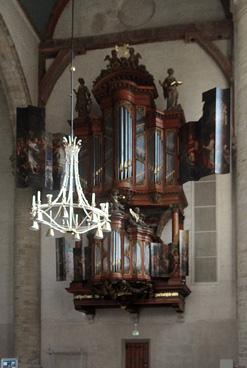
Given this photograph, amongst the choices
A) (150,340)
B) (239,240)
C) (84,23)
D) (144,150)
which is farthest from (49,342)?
(84,23)

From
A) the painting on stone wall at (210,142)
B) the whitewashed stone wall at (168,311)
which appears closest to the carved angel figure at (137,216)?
the painting on stone wall at (210,142)

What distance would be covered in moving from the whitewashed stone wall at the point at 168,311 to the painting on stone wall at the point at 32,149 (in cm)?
162

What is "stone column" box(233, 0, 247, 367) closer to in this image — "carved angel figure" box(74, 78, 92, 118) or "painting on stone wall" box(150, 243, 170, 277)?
"painting on stone wall" box(150, 243, 170, 277)

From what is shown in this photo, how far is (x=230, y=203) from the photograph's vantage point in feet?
64.4

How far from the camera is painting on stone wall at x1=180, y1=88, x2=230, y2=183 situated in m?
18.1

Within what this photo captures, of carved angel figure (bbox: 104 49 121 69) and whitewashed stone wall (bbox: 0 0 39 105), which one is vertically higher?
whitewashed stone wall (bbox: 0 0 39 105)

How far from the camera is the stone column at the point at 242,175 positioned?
15.4 meters

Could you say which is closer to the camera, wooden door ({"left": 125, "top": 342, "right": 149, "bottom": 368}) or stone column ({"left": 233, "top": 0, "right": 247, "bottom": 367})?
stone column ({"left": 233, "top": 0, "right": 247, "bottom": 367})

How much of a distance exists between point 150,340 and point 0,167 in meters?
6.19

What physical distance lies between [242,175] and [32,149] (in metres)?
5.81

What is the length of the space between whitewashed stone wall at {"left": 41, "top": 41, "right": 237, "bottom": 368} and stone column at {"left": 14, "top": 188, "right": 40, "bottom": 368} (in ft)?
0.76

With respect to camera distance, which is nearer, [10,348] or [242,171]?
[242,171]

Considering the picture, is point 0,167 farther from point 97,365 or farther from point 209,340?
point 209,340

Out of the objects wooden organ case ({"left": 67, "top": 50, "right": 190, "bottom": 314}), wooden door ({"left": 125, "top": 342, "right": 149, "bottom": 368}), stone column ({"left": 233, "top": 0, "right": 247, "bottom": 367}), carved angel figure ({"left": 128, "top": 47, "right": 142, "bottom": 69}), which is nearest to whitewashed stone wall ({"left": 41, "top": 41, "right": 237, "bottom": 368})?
wooden door ({"left": 125, "top": 342, "right": 149, "bottom": 368})
